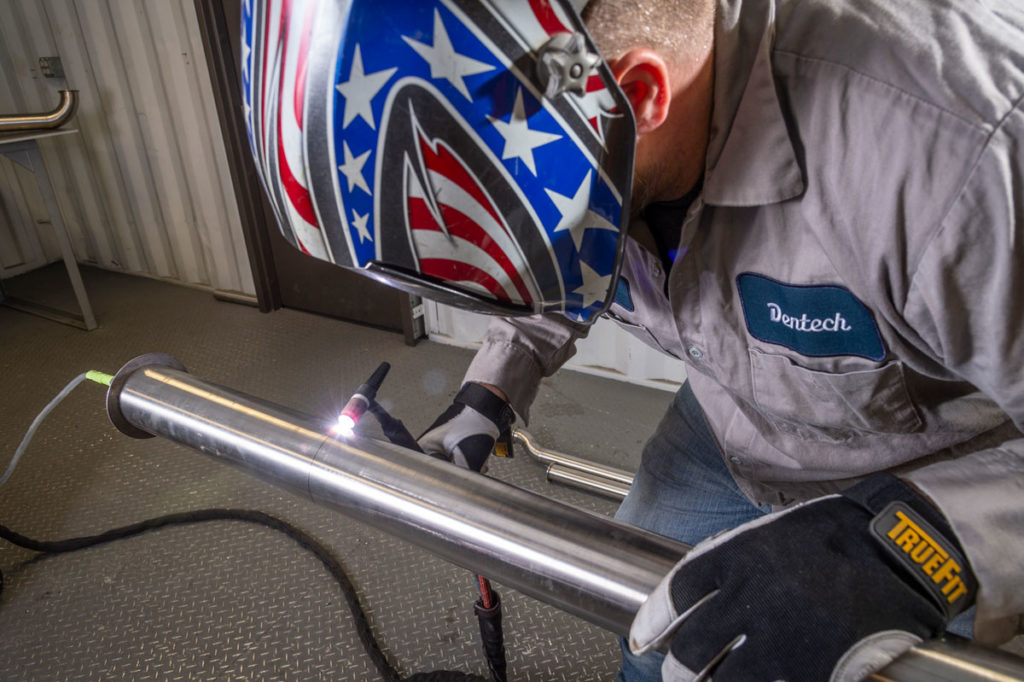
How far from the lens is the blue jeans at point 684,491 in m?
1.23

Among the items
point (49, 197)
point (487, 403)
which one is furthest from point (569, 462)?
point (49, 197)

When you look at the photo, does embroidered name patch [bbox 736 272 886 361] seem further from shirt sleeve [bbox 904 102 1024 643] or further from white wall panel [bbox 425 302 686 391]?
white wall panel [bbox 425 302 686 391]

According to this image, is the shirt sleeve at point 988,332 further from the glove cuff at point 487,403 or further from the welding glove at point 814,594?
the glove cuff at point 487,403

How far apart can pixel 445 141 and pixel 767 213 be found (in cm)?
42

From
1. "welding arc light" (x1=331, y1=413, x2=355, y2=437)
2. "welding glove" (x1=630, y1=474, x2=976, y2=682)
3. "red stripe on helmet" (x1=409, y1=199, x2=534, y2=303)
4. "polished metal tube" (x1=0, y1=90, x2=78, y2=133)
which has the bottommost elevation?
"polished metal tube" (x1=0, y1=90, x2=78, y2=133)

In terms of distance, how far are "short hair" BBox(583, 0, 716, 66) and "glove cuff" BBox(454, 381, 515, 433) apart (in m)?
0.68

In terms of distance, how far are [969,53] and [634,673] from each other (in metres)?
1.08

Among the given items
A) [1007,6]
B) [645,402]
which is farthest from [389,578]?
[1007,6]

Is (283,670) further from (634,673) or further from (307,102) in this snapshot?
(307,102)

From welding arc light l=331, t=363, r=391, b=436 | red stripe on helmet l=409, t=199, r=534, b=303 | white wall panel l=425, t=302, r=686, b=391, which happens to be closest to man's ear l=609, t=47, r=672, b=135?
red stripe on helmet l=409, t=199, r=534, b=303

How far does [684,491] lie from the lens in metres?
1.28

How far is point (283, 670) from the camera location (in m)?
1.56

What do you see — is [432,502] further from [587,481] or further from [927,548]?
[587,481]

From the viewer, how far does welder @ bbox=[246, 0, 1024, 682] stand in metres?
0.58
